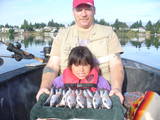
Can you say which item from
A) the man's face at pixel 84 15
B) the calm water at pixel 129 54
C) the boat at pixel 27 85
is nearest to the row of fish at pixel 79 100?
the boat at pixel 27 85

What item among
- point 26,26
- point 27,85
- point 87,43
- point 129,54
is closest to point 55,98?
point 87,43

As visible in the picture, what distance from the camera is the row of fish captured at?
2516 millimetres

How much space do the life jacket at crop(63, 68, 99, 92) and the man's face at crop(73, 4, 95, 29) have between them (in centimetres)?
69

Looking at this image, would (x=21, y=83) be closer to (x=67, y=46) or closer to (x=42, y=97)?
(x=67, y=46)

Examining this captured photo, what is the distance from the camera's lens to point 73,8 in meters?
3.65

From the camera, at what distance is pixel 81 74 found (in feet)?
11.0

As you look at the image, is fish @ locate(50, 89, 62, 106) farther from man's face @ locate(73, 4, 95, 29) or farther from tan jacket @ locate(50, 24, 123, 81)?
man's face @ locate(73, 4, 95, 29)

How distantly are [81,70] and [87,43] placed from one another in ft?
1.92

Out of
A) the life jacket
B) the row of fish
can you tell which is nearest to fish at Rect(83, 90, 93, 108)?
the row of fish

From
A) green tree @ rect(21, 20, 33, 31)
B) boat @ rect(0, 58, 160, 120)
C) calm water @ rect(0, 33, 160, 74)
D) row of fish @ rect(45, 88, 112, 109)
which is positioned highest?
green tree @ rect(21, 20, 33, 31)

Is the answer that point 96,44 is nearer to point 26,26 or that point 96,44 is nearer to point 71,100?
point 71,100

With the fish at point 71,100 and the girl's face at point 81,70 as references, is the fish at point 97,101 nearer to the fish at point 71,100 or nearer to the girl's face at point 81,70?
the fish at point 71,100

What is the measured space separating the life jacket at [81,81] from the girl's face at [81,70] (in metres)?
0.04

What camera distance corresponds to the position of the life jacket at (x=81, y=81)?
3.34 m
